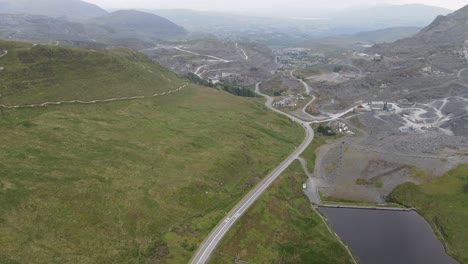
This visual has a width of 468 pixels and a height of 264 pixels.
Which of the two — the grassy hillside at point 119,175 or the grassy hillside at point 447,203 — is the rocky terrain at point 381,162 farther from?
the grassy hillside at point 119,175

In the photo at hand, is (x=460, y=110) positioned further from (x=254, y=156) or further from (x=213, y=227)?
(x=213, y=227)

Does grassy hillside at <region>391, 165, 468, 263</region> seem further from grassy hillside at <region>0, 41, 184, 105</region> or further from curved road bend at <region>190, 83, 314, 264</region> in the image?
grassy hillside at <region>0, 41, 184, 105</region>

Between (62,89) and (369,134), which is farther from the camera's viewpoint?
(369,134)

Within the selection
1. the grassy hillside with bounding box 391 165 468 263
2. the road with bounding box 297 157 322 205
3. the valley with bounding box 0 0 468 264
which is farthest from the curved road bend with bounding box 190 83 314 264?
the grassy hillside with bounding box 391 165 468 263

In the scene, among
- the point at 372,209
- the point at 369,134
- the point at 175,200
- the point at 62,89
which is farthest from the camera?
the point at 369,134

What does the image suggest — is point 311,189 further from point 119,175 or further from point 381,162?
point 119,175

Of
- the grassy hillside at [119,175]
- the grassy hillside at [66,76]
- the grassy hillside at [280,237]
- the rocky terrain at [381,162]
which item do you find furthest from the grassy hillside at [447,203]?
the grassy hillside at [66,76]

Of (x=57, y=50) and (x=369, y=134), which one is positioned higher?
(x=57, y=50)

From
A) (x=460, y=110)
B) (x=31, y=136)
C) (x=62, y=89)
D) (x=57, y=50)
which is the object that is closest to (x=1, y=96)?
(x=62, y=89)
